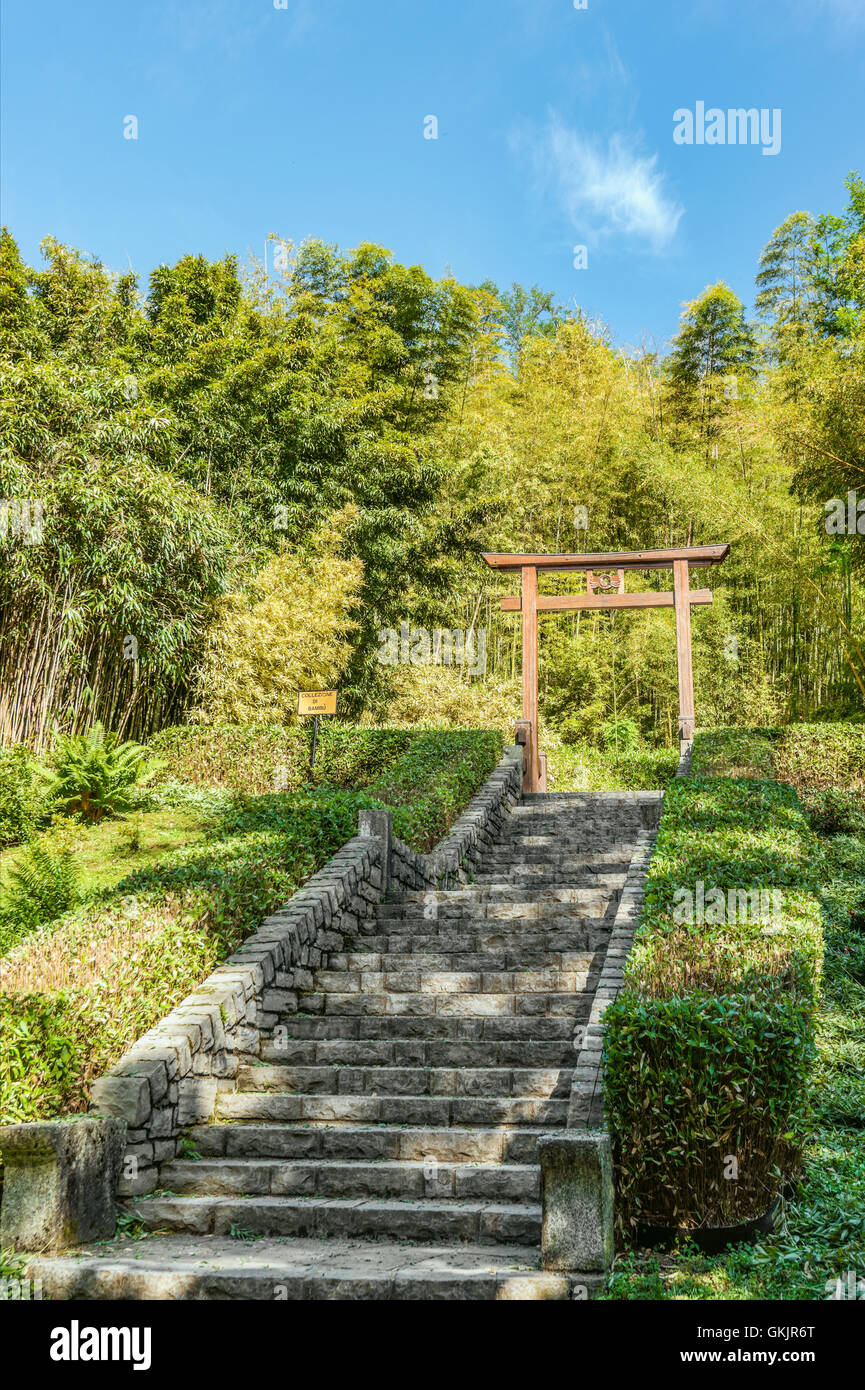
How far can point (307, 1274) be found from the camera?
12.4ft

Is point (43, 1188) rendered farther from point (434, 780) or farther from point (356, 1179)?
point (434, 780)

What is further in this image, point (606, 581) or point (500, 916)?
point (606, 581)

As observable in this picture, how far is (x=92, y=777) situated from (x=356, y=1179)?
665 cm

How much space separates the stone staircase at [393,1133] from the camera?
3.84 metres

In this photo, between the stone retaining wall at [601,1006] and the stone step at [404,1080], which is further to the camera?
the stone step at [404,1080]

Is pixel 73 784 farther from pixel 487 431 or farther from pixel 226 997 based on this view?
pixel 487 431

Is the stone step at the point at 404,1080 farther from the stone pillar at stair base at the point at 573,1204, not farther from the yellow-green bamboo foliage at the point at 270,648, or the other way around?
the yellow-green bamboo foliage at the point at 270,648

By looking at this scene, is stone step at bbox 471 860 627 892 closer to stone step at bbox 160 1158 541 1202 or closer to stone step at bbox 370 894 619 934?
stone step at bbox 370 894 619 934

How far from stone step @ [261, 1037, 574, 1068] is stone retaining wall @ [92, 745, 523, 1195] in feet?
0.69

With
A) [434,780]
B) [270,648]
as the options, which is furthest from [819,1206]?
[270,648]

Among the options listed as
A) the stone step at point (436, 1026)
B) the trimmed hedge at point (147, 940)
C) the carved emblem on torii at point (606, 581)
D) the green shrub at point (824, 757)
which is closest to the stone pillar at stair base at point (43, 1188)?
the trimmed hedge at point (147, 940)

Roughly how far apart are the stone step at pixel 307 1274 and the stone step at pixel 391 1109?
34.0 inches

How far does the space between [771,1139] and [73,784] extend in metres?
7.98

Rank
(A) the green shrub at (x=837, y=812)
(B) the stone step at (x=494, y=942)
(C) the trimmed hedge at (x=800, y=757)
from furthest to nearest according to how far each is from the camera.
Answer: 1. (C) the trimmed hedge at (x=800, y=757)
2. (A) the green shrub at (x=837, y=812)
3. (B) the stone step at (x=494, y=942)
